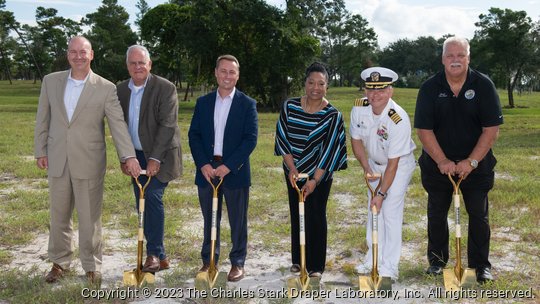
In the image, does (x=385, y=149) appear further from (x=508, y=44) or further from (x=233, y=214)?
(x=508, y=44)

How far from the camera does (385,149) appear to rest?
16.0 ft

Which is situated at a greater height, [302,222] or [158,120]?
[158,120]

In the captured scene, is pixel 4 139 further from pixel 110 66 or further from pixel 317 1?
pixel 110 66

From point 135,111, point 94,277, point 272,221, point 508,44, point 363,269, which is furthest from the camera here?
point 508,44

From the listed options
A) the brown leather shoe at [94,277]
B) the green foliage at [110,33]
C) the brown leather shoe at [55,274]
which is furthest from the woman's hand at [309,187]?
the green foliage at [110,33]

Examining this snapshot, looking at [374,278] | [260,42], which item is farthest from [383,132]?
[260,42]

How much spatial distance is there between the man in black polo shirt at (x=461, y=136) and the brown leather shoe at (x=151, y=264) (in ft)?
9.19

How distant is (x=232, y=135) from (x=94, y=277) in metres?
1.94

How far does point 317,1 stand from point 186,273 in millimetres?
34928

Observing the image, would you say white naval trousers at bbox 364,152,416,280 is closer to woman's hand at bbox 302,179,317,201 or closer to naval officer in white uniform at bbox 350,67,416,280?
naval officer in white uniform at bbox 350,67,416,280

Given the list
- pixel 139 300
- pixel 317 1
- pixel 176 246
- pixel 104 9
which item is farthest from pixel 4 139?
pixel 104 9

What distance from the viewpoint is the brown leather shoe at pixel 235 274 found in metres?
5.18

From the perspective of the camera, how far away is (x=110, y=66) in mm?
50594

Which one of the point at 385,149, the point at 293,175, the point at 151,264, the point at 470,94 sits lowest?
the point at 151,264
